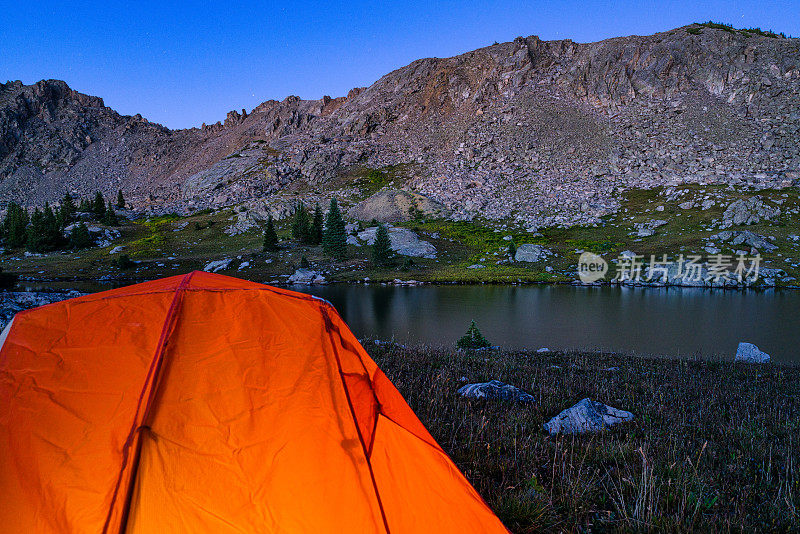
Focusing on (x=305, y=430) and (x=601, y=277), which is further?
(x=601, y=277)

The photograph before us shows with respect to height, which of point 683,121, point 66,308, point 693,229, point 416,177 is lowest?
point 66,308

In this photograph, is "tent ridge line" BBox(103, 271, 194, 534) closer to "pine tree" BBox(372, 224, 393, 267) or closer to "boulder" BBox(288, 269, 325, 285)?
"boulder" BBox(288, 269, 325, 285)

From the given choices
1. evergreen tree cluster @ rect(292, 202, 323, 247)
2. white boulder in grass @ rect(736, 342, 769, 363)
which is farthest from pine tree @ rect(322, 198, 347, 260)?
white boulder in grass @ rect(736, 342, 769, 363)

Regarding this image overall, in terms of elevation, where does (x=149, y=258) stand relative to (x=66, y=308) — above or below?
below

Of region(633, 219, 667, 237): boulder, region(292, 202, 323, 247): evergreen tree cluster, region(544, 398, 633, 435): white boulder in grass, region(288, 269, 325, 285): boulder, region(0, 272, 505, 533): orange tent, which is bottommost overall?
region(288, 269, 325, 285): boulder

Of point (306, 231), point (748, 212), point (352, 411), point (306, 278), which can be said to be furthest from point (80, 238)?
point (748, 212)

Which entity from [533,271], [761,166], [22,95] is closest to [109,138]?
[22,95]

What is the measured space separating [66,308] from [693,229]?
2086 inches

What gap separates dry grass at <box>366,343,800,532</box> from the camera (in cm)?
313

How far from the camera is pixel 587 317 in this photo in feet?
73.3

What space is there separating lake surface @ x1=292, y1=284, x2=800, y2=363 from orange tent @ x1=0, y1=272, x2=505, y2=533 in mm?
12553

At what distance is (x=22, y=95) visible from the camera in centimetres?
12056

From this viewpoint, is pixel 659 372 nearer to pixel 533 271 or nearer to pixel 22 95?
pixel 533 271

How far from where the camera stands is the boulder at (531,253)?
40.5 metres
